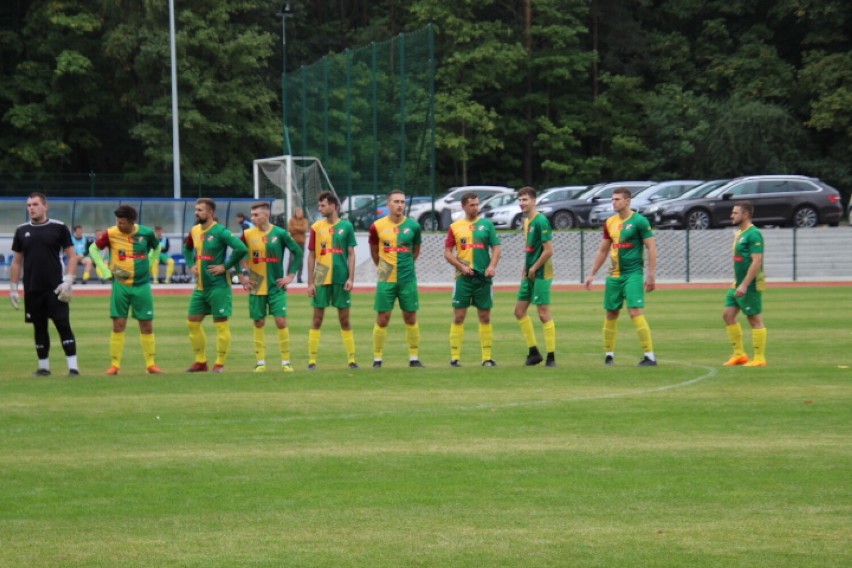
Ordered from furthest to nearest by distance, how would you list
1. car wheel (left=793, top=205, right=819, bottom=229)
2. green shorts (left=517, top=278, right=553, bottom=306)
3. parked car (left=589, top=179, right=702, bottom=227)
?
parked car (left=589, top=179, right=702, bottom=227)
car wheel (left=793, top=205, right=819, bottom=229)
green shorts (left=517, top=278, right=553, bottom=306)

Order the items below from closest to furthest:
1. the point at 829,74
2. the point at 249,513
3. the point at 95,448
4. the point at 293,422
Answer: the point at 249,513 → the point at 95,448 → the point at 293,422 → the point at 829,74

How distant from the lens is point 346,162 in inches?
1542

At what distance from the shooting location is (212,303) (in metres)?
15.5

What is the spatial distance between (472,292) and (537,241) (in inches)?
41.0

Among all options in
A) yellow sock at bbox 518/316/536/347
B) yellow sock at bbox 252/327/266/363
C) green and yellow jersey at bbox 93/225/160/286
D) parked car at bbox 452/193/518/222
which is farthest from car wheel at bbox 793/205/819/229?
green and yellow jersey at bbox 93/225/160/286

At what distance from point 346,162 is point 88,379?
25.0 metres

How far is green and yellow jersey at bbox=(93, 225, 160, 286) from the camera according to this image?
15.3m

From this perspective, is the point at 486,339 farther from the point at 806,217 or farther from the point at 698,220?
the point at 806,217

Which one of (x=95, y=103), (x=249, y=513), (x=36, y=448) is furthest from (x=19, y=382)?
(x=95, y=103)

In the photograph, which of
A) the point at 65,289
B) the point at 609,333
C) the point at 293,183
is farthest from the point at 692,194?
the point at 65,289

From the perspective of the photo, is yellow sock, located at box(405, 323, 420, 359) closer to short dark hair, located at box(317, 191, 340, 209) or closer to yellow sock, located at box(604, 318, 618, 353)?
short dark hair, located at box(317, 191, 340, 209)

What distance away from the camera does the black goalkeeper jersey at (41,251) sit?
15.0 meters

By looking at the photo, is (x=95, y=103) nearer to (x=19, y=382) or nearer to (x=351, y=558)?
(x=19, y=382)

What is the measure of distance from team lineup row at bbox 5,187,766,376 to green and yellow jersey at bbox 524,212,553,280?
0.01 metres
